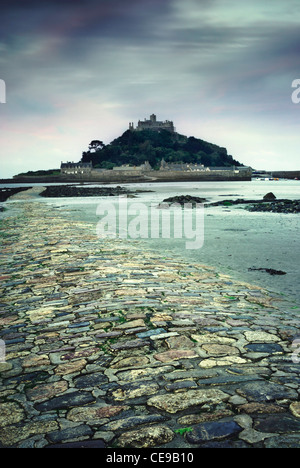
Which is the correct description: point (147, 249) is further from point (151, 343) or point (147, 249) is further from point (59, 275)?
point (151, 343)

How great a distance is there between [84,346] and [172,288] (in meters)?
2.62

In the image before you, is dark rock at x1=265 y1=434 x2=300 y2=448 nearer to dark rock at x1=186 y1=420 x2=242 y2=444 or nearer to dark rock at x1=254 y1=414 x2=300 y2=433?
dark rock at x1=254 y1=414 x2=300 y2=433

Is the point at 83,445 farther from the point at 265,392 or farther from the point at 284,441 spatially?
the point at 265,392

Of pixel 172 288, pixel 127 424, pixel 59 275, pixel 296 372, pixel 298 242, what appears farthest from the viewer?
pixel 298 242

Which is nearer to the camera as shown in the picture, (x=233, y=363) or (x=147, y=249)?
(x=233, y=363)

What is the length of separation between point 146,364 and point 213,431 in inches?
45.6

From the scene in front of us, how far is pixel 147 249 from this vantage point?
1086 cm

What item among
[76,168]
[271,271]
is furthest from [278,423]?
[76,168]

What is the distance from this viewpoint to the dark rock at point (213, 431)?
2.38 meters

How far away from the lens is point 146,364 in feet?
11.6

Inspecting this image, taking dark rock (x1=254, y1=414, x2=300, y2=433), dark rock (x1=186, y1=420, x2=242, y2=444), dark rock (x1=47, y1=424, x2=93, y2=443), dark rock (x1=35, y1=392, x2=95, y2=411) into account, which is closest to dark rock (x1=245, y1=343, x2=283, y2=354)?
dark rock (x1=254, y1=414, x2=300, y2=433)

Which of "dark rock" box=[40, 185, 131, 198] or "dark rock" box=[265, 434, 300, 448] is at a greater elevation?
"dark rock" box=[40, 185, 131, 198]

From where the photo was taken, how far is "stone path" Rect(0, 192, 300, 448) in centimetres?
251

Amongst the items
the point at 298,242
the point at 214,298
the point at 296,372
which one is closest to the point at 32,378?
the point at 296,372
